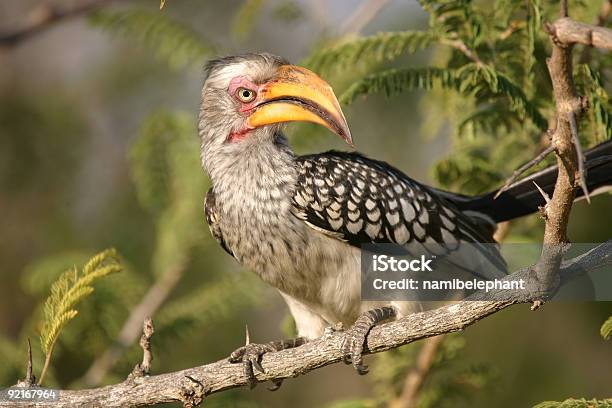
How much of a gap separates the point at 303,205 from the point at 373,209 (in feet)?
1.29

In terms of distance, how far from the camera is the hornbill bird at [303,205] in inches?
→ 182

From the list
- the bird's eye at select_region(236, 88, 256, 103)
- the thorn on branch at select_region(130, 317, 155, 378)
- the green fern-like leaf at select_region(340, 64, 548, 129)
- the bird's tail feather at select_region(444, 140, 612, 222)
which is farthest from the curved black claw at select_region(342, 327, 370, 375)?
the bird's eye at select_region(236, 88, 256, 103)

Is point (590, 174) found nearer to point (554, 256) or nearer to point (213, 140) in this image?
point (554, 256)

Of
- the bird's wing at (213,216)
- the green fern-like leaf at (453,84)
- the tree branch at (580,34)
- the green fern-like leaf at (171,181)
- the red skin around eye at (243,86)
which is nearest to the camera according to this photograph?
the tree branch at (580,34)

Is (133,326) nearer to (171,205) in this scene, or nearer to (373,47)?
(171,205)

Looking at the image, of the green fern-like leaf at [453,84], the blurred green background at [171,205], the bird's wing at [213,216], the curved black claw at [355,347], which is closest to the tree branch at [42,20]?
the blurred green background at [171,205]

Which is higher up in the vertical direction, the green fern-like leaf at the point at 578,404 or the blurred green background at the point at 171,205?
the blurred green background at the point at 171,205

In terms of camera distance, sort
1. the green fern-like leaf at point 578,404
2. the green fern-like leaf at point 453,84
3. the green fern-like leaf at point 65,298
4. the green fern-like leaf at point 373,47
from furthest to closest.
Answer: the green fern-like leaf at point 373,47
the green fern-like leaf at point 453,84
the green fern-like leaf at point 65,298
the green fern-like leaf at point 578,404

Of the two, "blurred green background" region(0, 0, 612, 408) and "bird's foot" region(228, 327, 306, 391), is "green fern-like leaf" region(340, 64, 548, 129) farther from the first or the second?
"bird's foot" region(228, 327, 306, 391)

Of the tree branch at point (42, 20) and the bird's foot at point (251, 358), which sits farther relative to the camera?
the tree branch at point (42, 20)

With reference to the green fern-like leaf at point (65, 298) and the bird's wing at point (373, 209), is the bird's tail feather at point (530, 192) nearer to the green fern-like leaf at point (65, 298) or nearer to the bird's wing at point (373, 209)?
the bird's wing at point (373, 209)

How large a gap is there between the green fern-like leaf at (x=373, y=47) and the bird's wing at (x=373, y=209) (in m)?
0.51

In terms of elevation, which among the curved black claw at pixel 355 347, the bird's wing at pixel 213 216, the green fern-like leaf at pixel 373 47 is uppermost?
the green fern-like leaf at pixel 373 47

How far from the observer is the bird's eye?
483 centimetres
